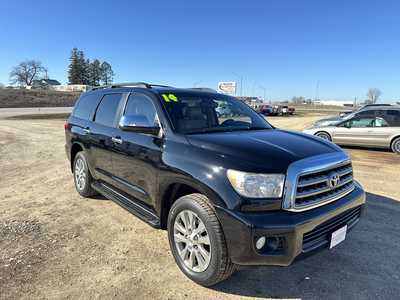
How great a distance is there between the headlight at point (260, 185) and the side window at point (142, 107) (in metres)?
1.42

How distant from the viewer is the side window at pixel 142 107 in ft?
A: 12.2

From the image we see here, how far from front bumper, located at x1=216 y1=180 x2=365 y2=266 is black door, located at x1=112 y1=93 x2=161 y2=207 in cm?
115

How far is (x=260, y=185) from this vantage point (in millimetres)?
2617

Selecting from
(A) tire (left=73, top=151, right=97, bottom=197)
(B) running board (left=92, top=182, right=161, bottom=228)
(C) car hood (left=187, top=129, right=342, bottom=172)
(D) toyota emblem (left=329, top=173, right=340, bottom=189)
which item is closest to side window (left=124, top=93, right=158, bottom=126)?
(C) car hood (left=187, top=129, right=342, bottom=172)

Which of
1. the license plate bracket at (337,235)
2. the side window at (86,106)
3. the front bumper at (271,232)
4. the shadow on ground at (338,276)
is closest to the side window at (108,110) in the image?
the side window at (86,106)

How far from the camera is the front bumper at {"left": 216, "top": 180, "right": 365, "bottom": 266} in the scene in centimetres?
249

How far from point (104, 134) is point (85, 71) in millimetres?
113498

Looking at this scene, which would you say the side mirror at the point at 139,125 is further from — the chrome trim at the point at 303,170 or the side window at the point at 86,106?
the side window at the point at 86,106

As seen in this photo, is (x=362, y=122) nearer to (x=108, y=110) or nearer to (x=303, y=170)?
(x=108, y=110)

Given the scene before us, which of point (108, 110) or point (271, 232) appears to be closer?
point (271, 232)

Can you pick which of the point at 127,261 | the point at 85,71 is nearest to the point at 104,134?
the point at 127,261

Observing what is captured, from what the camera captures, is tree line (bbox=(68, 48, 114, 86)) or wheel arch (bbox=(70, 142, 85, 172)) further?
tree line (bbox=(68, 48, 114, 86))

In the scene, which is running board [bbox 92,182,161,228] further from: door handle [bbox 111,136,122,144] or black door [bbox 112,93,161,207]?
door handle [bbox 111,136,122,144]

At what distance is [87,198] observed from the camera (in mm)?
5492
